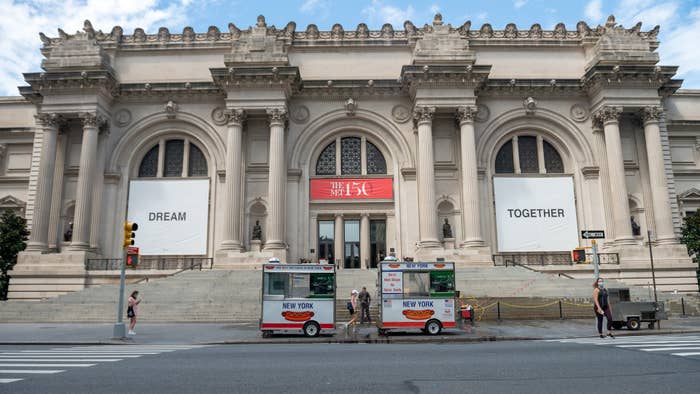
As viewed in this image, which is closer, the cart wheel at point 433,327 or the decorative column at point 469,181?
the cart wheel at point 433,327

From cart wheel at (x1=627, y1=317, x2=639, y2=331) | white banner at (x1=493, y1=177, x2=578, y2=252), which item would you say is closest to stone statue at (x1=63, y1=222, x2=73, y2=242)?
white banner at (x1=493, y1=177, x2=578, y2=252)

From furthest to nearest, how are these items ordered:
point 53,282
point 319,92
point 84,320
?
point 319,92
point 53,282
point 84,320

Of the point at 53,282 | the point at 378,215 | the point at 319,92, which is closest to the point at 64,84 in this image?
the point at 53,282

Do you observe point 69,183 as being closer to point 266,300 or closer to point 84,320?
point 84,320

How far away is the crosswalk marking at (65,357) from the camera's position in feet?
31.7

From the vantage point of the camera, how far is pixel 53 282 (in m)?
31.5

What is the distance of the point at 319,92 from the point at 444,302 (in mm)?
22897

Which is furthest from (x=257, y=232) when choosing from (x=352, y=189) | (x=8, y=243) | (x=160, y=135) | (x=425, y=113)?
(x=8, y=243)

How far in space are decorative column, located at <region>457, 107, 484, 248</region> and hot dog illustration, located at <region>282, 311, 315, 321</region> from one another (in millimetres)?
17671

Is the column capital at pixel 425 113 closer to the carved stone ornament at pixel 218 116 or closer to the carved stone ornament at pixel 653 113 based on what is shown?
the carved stone ornament at pixel 218 116

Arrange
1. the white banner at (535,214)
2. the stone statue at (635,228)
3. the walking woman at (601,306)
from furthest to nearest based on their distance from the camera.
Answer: the white banner at (535,214), the stone statue at (635,228), the walking woman at (601,306)

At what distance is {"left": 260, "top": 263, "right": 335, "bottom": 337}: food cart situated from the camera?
17.4 metres

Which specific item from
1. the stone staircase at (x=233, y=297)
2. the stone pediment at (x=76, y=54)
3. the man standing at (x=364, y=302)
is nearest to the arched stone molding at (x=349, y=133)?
the stone staircase at (x=233, y=297)

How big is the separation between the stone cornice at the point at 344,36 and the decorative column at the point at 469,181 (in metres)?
7.79
